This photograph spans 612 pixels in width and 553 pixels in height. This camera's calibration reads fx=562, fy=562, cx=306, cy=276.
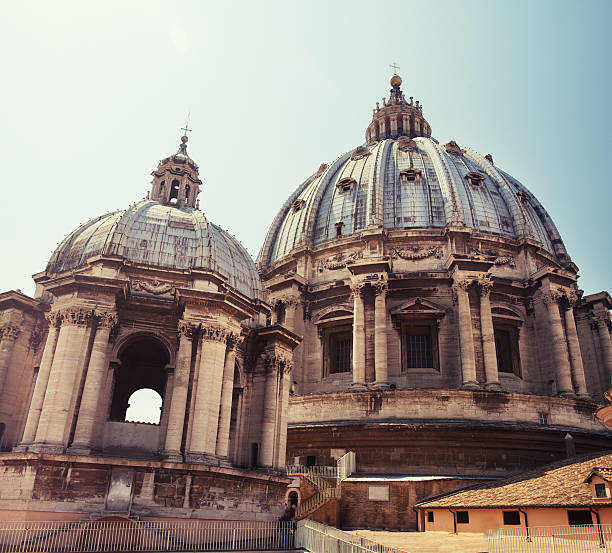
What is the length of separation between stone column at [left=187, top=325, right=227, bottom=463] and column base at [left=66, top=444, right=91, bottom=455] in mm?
3813

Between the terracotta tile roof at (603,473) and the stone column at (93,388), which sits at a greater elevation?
the stone column at (93,388)

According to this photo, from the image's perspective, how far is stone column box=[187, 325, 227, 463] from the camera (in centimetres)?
2250

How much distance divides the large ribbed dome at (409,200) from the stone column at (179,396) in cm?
2178

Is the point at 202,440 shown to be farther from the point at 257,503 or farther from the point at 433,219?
the point at 433,219

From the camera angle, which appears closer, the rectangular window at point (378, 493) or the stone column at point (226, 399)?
the stone column at point (226, 399)

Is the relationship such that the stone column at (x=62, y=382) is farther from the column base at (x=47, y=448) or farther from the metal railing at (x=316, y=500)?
the metal railing at (x=316, y=500)

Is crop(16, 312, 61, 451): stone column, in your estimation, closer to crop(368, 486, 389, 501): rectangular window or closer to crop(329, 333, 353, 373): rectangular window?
crop(368, 486, 389, 501): rectangular window

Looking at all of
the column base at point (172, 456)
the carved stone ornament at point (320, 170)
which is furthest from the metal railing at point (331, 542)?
the carved stone ornament at point (320, 170)

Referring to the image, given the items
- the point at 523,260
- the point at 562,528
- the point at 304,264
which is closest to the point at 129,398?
the point at 304,264

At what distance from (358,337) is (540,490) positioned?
16783 mm

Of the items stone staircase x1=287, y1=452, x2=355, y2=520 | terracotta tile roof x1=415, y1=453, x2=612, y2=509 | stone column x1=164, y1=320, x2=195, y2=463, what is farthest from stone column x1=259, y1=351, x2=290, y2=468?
terracotta tile roof x1=415, y1=453, x2=612, y2=509

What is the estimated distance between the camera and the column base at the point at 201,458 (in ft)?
72.4

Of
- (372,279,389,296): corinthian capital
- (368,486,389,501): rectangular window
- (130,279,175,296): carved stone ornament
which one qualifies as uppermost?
(372,279,389,296): corinthian capital

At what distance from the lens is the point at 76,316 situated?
23.3 meters
